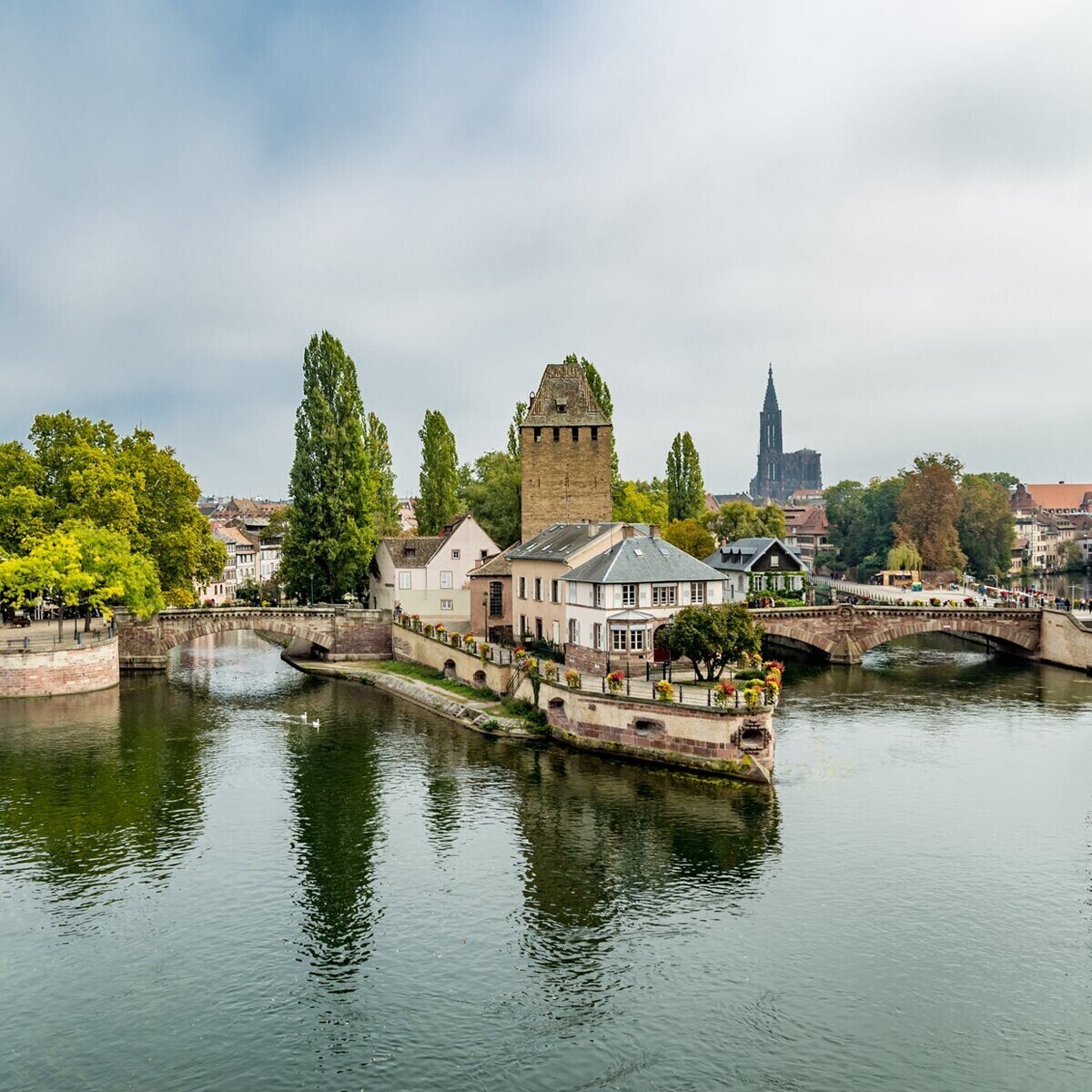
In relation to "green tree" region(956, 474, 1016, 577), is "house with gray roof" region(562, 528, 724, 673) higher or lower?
lower

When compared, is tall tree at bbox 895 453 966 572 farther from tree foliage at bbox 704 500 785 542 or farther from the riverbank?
the riverbank

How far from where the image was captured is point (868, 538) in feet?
453

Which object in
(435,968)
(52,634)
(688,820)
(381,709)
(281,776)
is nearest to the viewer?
(435,968)

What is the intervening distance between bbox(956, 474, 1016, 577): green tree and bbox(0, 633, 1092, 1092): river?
3451 inches

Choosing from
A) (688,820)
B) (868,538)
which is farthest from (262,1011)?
(868,538)

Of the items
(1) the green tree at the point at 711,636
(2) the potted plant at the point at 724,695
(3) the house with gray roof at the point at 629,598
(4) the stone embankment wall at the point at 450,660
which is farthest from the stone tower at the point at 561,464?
(2) the potted plant at the point at 724,695

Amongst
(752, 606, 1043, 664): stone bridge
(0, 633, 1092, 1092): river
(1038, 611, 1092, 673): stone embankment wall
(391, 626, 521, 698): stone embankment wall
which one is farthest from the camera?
(752, 606, 1043, 664): stone bridge

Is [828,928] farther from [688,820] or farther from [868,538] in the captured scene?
[868,538]

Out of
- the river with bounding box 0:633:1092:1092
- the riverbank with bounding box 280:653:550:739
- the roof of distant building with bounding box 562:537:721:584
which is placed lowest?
the river with bounding box 0:633:1092:1092

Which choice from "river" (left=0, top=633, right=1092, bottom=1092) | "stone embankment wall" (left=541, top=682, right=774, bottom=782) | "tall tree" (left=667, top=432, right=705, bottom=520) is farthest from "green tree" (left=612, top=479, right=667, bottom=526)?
"river" (left=0, top=633, right=1092, bottom=1092)

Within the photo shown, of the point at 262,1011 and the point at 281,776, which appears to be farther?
the point at 281,776

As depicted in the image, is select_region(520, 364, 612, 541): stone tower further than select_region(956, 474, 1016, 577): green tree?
No

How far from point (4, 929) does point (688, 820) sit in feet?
67.5

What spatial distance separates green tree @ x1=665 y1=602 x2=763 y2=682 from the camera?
47344mm
